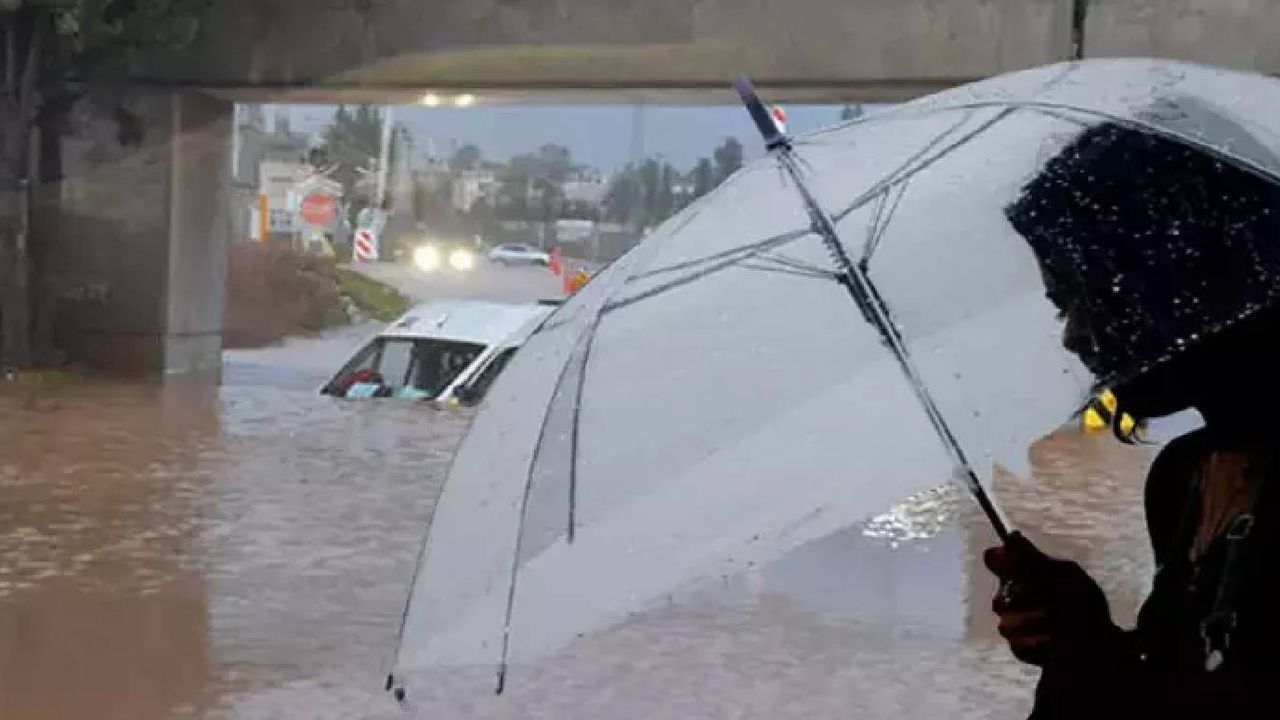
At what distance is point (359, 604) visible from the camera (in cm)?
823

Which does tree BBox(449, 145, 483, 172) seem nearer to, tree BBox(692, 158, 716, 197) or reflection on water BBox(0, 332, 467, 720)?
tree BBox(692, 158, 716, 197)

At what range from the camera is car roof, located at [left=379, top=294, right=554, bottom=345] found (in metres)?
17.6

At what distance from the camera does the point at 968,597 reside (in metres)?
8.81

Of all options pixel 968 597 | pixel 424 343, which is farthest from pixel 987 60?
pixel 968 597

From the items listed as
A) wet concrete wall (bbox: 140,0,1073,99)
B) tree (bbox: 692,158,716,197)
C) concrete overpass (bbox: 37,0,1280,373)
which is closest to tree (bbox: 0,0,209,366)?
concrete overpass (bbox: 37,0,1280,373)

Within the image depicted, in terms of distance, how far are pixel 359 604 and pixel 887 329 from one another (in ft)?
19.7

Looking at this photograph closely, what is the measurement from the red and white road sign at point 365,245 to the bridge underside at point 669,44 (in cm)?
1683

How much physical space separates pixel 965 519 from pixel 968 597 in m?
2.90

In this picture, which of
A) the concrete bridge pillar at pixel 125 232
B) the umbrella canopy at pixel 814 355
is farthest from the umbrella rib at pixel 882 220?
the concrete bridge pillar at pixel 125 232

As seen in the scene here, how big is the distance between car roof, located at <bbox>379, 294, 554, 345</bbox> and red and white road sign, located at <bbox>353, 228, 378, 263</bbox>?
20377 millimetres

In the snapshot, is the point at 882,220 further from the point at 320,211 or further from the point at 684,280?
the point at 320,211

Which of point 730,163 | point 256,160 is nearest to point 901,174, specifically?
point 730,163

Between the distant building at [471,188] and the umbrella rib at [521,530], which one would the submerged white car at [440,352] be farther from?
the distant building at [471,188]

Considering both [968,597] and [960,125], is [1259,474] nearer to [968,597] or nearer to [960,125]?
[960,125]
